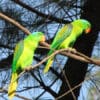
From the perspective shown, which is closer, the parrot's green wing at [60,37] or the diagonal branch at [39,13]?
the parrot's green wing at [60,37]

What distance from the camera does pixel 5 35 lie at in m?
1.40

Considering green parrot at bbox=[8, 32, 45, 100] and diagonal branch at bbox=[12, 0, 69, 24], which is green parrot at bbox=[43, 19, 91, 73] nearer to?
green parrot at bbox=[8, 32, 45, 100]

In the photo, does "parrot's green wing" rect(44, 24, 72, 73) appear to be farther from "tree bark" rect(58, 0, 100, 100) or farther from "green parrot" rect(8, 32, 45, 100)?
"tree bark" rect(58, 0, 100, 100)

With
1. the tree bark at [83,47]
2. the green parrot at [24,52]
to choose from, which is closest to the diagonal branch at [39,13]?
the tree bark at [83,47]

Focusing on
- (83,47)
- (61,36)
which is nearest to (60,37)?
(61,36)

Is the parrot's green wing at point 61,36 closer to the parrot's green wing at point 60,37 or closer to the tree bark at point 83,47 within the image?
the parrot's green wing at point 60,37

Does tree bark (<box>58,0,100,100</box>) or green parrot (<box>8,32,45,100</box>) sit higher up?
green parrot (<box>8,32,45,100</box>)

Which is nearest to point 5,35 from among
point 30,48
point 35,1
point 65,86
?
point 35,1

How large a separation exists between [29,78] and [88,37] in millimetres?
254

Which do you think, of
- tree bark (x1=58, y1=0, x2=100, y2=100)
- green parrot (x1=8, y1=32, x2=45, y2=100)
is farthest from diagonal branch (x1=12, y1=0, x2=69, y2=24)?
green parrot (x1=8, y1=32, x2=45, y2=100)

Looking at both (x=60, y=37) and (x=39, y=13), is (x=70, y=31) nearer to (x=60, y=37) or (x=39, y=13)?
(x=60, y=37)

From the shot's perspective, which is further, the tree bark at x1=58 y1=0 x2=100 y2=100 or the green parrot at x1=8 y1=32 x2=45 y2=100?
the tree bark at x1=58 y1=0 x2=100 y2=100

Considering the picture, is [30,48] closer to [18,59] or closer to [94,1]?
[18,59]

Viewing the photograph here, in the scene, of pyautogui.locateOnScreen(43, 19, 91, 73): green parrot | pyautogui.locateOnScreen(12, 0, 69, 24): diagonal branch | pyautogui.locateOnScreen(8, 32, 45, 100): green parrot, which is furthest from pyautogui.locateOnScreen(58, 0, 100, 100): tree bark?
pyautogui.locateOnScreen(8, 32, 45, 100): green parrot
